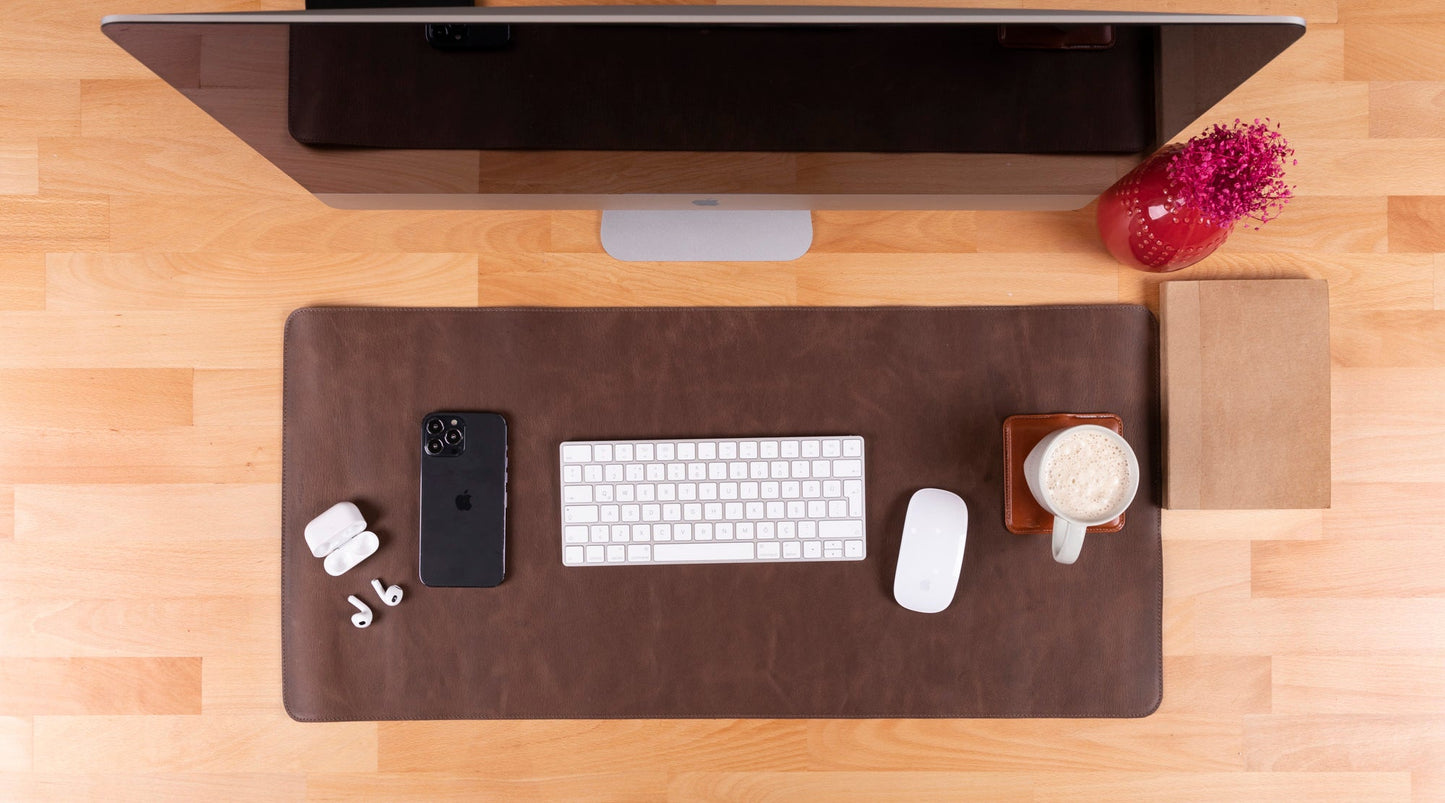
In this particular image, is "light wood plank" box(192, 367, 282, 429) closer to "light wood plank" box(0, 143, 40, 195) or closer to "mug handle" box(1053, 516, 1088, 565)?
"light wood plank" box(0, 143, 40, 195)

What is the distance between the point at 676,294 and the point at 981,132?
359 millimetres

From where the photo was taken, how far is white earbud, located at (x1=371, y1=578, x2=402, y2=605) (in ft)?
2.71

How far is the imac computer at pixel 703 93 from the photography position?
0.51 m

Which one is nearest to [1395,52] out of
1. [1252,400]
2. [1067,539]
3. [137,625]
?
[1252,400]

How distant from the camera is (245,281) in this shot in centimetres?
87

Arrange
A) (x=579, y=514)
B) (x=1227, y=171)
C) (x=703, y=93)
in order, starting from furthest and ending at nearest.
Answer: (x=579, y=514)
(x=1227, y=171)
(x=703, y=93)

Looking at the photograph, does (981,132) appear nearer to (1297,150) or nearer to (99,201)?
(1297,150)

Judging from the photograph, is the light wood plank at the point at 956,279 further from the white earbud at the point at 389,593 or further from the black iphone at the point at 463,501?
the white earbud at the point at 389,593

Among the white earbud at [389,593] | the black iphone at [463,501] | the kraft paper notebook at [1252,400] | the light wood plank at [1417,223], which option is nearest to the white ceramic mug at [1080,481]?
the kraft paper notebook at [1252,400]

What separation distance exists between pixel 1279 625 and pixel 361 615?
0.98m

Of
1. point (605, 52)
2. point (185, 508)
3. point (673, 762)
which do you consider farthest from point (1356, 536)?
point (185, 508)

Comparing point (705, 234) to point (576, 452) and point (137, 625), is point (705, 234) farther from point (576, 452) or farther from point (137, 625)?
point (137, 625)

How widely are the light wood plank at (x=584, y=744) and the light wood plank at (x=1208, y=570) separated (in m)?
0.44

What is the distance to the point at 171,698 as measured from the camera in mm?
863
